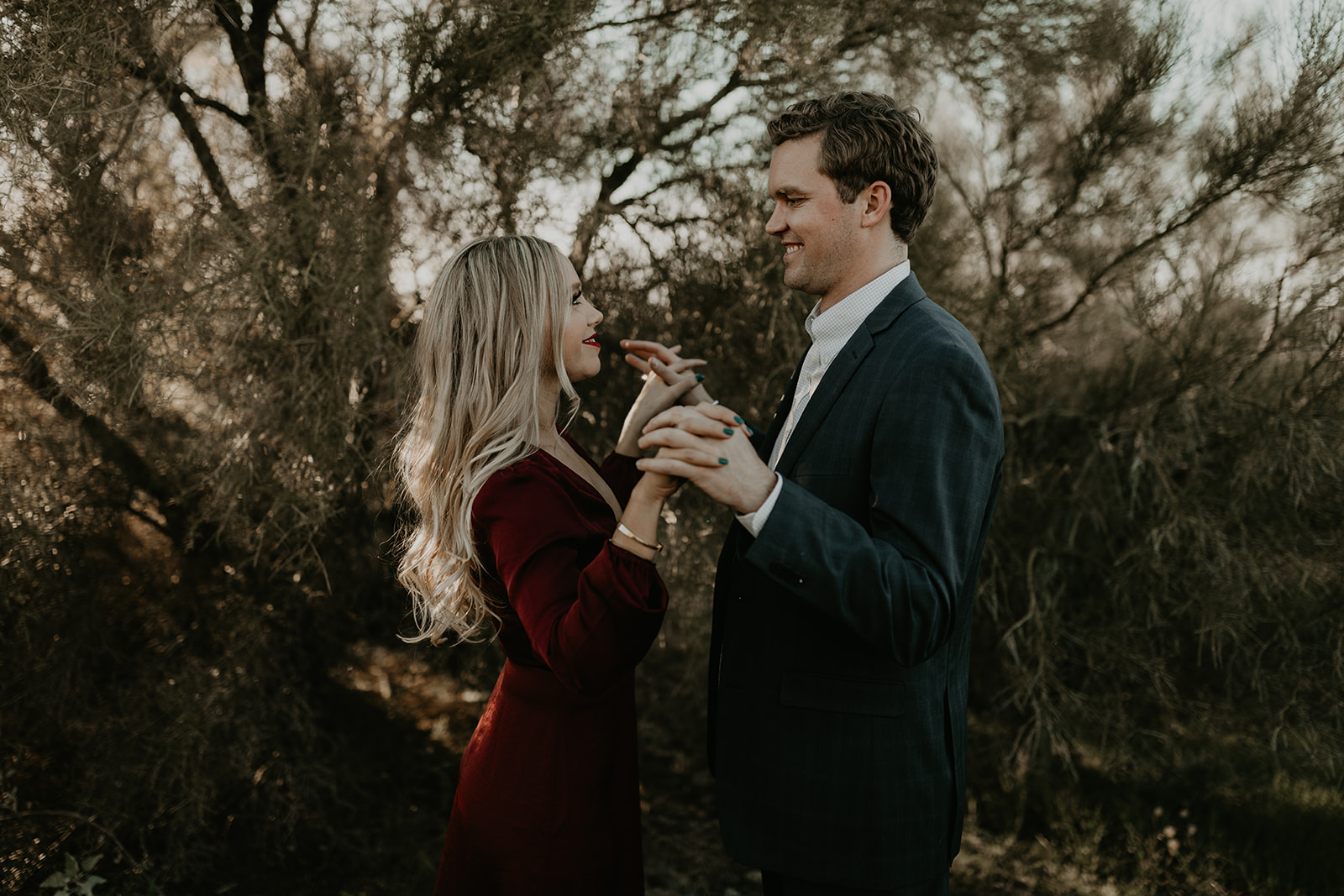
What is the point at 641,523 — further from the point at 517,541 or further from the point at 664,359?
the point at 664,359

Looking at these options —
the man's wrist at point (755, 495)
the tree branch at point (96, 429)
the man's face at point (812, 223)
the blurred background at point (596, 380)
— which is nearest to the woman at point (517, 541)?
the man's wrist at point (755, 495)

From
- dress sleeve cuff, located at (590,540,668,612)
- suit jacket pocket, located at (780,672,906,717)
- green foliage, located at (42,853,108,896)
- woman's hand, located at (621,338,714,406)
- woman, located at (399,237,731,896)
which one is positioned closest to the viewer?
dress sleeve cuff, located at (590,540,668,612)

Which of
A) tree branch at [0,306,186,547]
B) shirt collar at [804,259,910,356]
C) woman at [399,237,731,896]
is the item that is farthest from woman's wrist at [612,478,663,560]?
tree branch at [0,306,186,547]

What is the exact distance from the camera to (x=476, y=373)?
1752 mm

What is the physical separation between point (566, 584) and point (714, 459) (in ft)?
1.40

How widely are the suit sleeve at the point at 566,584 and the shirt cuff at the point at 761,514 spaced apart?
193mm

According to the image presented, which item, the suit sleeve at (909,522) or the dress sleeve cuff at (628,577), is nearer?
the suit sleeve at (909,522)

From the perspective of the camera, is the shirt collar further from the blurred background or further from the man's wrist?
the blurred background

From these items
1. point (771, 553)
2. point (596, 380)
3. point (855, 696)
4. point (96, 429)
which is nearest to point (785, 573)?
point (771, 553)

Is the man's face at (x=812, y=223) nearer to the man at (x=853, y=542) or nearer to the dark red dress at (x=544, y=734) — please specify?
the man at (x=853, y=542)

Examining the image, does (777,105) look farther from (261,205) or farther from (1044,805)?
(1044,805)

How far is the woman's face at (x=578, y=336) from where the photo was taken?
1.84 m

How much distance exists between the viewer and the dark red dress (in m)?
1.47

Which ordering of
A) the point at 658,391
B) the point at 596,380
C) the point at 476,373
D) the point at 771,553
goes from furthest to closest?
the point at 596,380, the point at 658,391, the point at 476,373, the point at 771,553
